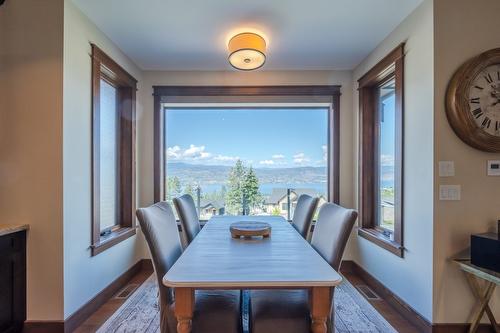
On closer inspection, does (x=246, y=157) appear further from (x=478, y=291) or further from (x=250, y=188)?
(x=478, y=291)

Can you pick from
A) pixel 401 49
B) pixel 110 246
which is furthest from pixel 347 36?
pixel 110 246

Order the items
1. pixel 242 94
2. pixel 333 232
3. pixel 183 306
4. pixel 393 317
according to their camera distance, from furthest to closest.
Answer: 1. pixel 242 94
2. pixel 393 317
3. pixel 333 232
4. pixel 183 306

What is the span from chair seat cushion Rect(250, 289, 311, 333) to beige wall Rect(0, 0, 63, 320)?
153 centimetres

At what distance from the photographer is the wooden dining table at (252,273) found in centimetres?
132

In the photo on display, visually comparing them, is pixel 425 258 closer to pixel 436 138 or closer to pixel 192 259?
pixel 436 138

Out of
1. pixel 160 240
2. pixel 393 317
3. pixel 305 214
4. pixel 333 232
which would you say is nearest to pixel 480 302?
pixel 393 317

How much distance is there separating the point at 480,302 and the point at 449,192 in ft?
2.66

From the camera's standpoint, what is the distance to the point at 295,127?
3.95 meters

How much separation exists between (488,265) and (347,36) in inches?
86.8

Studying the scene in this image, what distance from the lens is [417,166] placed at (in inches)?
89.4

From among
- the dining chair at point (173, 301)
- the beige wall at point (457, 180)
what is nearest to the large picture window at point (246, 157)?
the beige wall at point (457, 180)

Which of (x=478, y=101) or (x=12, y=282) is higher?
(x=478, y=101)

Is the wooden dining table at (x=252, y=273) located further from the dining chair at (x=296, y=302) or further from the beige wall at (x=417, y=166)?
the beige wall at (x=417, y=166)

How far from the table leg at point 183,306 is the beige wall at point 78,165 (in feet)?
4.31
